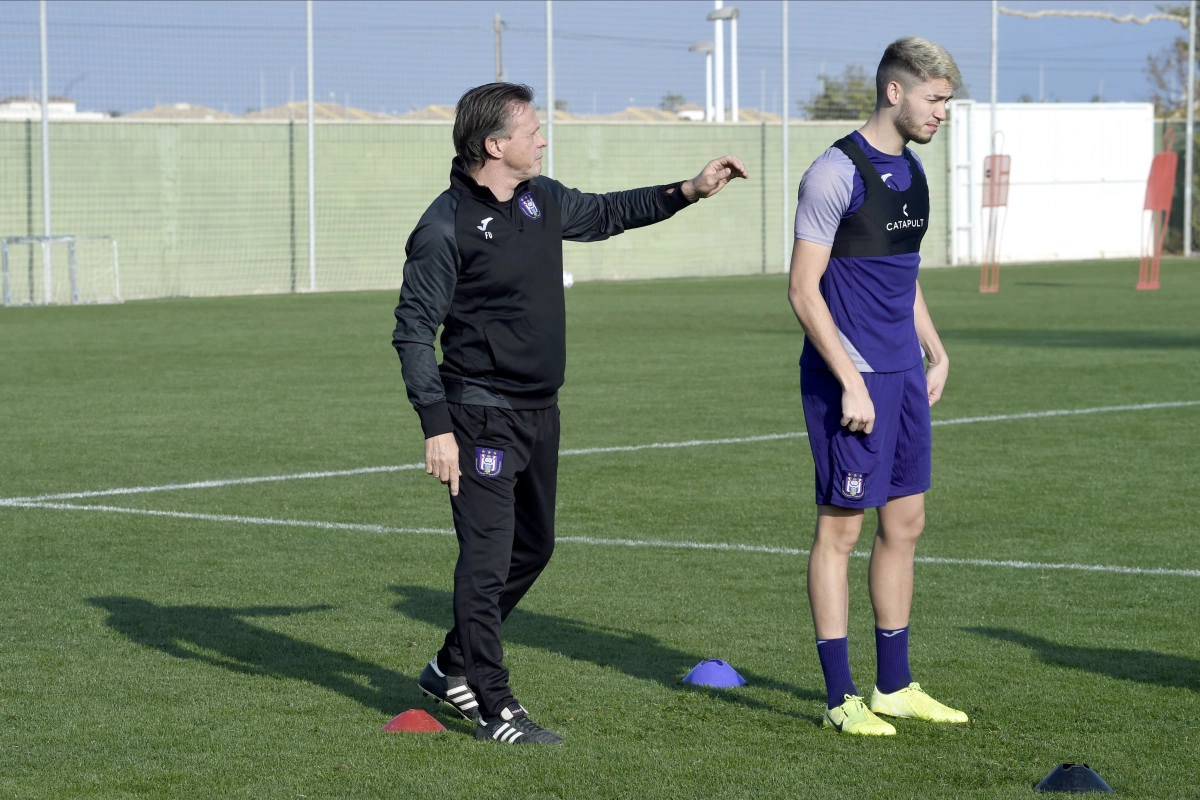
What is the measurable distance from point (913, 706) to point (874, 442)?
83cm

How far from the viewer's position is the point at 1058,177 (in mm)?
47906

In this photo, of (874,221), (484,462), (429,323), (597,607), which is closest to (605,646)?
(597,607)

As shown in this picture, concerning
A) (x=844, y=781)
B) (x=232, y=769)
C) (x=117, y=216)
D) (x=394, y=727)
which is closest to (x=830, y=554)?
(x=844, y=781)

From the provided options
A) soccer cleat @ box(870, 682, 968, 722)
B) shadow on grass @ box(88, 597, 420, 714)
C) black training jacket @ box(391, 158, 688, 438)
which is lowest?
shadow on grass @ box(88, 597, 420, 714)

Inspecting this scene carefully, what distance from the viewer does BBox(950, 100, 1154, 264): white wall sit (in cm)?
4584

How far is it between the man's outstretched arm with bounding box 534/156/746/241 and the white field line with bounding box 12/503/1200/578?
305cm

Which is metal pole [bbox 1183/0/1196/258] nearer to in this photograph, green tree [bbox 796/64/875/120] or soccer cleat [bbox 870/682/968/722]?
green tree [bbox 796/64/875/120]

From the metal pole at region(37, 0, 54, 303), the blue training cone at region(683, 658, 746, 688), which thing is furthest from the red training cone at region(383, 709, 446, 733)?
the metal pole at region(37, 0, 54, 303)

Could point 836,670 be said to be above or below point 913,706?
above

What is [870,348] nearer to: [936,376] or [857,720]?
[936,376]

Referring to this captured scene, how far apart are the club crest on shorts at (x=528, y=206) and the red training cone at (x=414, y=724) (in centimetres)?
153

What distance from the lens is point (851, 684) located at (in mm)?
5480

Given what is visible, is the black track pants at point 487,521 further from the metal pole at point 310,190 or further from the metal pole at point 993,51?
the metal pole at point 993,51

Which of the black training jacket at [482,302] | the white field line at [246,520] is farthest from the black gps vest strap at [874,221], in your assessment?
the white field line at [246,520]
